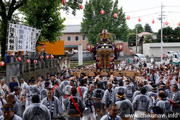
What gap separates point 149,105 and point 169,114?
8.36 ft

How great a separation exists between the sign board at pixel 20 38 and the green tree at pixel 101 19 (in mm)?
25532

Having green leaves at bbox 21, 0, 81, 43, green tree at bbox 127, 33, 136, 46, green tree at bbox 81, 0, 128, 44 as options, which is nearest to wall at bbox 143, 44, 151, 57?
green tree at bbox 127, 33, 136, 46

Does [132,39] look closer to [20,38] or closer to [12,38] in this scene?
[20,38]

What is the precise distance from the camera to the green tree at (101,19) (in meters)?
42.9

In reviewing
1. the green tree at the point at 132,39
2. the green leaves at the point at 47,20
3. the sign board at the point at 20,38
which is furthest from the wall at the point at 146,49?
the sign board at the point at 20,38

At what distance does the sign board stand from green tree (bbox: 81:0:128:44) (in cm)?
2553

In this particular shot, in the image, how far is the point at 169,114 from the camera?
4465 mm

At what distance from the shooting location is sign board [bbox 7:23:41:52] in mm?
15259

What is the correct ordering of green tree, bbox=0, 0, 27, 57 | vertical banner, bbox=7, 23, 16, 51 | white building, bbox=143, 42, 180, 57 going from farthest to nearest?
white building, bbox=143, 42, 180, 57 → green tree, bbox=0, 0, 27, 57 → vertical banner, bbox=7, 23, 16, 51

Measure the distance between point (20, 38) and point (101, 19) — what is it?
28920 mm

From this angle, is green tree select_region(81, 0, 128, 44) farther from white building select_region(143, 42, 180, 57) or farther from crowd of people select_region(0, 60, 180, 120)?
crowd of people select_region(0, 60, 180, 120)

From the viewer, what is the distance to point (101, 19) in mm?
43219

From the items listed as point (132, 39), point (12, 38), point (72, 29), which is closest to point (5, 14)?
point (12, 38)

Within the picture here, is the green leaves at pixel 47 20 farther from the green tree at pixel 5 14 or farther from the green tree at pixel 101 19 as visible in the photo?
the green tree at pixel 101 19
